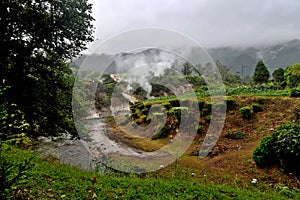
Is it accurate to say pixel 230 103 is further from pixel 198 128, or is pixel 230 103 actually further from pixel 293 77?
pixel 293 77

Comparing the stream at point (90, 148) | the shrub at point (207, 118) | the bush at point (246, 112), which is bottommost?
the stream at point (90, 148)

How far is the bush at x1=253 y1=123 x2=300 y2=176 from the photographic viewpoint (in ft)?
21.3

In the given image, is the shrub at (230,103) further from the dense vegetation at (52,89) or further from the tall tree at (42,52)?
the tall tree at (42,52)

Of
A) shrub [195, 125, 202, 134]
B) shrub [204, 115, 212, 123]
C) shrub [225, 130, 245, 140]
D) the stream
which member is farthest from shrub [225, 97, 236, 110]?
the stream

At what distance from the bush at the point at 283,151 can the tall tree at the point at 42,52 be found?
18.9 feet

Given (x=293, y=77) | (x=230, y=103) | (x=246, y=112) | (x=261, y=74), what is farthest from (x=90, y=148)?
(x=261, y=74)

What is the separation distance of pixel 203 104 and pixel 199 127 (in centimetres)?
195

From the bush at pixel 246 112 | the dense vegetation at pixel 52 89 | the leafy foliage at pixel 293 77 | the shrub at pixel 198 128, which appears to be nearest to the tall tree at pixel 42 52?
the dense vegetation at pixel 52 89

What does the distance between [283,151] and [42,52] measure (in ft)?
23.6

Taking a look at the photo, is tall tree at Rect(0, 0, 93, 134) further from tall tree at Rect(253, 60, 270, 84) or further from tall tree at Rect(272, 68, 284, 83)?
tall tree at Rect(253, 60, 270, 84)

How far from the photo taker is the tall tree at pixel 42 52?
7438 mm

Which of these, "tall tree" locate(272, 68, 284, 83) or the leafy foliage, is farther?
"tall tree" locate(272, 68, 284, 83)

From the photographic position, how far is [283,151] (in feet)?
21.9

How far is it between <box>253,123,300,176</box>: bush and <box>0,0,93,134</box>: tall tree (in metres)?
5.76
